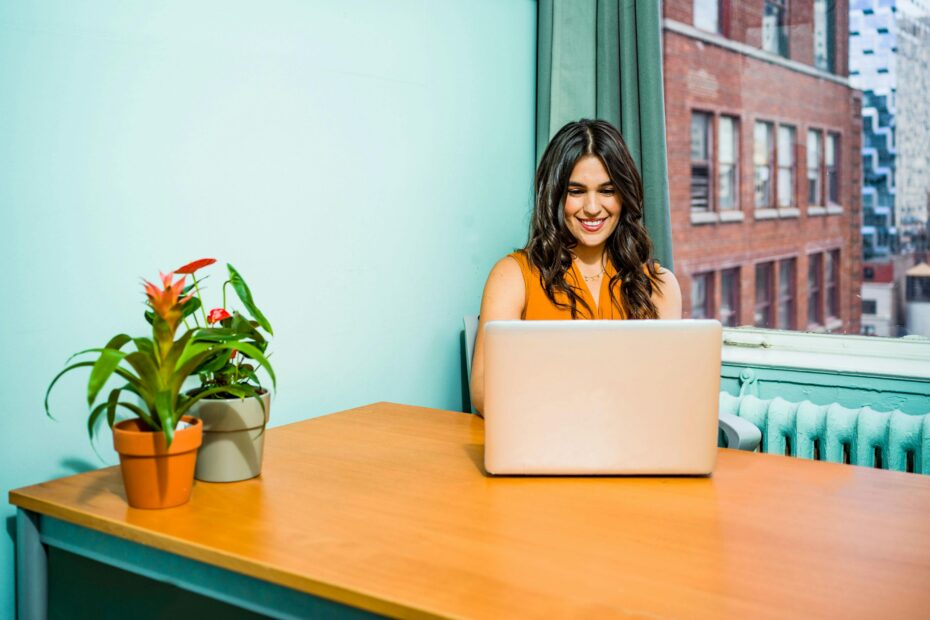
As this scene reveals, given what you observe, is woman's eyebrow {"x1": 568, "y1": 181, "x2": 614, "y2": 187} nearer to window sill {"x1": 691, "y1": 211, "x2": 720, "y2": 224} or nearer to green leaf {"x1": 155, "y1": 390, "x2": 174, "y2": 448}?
window sill {"x1": 691, "y1": 211, "x2": 720, "y2": 224}

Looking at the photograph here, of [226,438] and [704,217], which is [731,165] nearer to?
[704,217]

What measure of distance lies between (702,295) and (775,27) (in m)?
0.89

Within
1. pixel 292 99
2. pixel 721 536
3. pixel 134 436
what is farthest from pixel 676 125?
pixel 134 436

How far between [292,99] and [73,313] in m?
0.68

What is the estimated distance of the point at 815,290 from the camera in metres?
2.67

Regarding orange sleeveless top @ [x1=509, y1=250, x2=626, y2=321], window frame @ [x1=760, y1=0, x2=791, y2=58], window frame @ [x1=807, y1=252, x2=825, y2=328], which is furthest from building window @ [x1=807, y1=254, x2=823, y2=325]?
orange sleeveless top @ [x1=509, y1=250, x2=626, y2=321]

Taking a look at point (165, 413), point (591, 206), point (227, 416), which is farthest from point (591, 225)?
point (165, 413)

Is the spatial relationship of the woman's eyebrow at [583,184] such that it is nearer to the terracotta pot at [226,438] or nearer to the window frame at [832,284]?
the window frame at [832,284]

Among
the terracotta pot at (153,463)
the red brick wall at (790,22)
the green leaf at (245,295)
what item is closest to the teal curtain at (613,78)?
the red brick wall at (790,22)

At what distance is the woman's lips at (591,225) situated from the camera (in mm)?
2100

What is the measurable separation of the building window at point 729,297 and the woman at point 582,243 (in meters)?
0.73

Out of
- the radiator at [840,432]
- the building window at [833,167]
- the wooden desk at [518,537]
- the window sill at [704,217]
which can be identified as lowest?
the radiator at [840,432]

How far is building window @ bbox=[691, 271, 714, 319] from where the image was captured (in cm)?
288

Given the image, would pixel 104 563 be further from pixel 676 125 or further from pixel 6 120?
pixel 676 125
